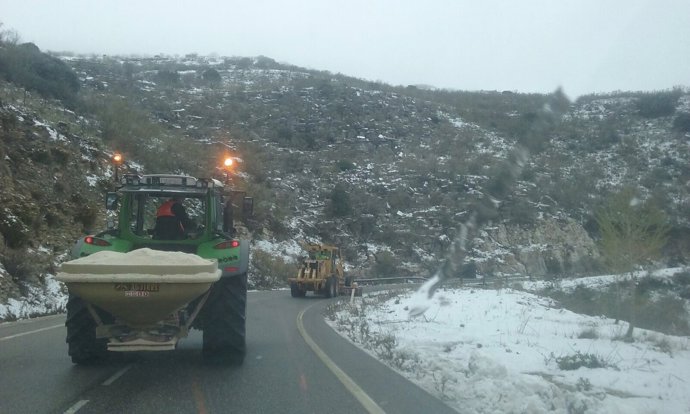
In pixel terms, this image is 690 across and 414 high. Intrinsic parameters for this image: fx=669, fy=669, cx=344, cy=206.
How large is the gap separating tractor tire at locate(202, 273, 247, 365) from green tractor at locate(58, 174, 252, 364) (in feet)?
0.05

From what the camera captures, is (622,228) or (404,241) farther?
(404,241)

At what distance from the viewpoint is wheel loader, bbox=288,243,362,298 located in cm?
3303

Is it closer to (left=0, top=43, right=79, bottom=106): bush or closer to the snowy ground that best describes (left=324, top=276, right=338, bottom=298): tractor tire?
the snowy ground

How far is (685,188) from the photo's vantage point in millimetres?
25219

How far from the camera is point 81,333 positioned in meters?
9.80

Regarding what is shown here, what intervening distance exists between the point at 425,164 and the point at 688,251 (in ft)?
117

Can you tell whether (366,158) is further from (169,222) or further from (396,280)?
(169,222)

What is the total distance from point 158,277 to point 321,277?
25424 millimetres

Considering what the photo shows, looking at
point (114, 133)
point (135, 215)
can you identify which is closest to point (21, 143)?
point (114, 133)

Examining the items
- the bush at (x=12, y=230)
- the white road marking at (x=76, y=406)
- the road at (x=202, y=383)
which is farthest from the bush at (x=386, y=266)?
the white road marking at (x=76, y=406)

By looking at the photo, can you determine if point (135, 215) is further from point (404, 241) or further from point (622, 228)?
point (404, 241)

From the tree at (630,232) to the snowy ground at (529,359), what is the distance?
172 cm

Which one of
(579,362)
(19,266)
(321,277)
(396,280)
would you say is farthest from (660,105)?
(19,266)

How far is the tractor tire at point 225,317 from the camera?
10.2m
